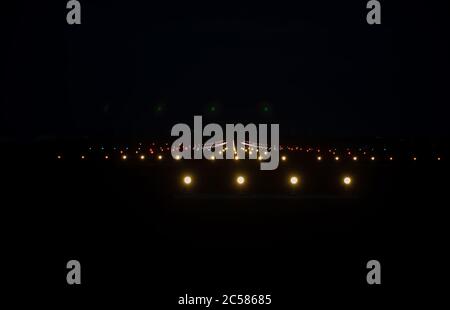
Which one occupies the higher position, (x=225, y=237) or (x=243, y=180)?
(x=243, y=180)

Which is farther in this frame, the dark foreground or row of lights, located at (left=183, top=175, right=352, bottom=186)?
row of lights, located at (left=183, top=175, right=352, bottom=186)

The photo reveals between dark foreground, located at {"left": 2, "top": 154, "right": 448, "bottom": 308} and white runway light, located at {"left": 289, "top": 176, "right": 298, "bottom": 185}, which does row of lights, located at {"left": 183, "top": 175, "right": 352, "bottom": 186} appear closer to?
white runway light, located at {"left": 289, "top": 176, "right": 298, "bottom": 185}

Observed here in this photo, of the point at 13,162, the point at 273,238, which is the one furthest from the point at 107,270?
the point at 13,162

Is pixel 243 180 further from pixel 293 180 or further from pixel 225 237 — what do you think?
pixel 225 237

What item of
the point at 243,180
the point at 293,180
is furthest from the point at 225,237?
the point at 293,180

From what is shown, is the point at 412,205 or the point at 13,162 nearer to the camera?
the point at 412,205

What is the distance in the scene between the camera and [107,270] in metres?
10.6

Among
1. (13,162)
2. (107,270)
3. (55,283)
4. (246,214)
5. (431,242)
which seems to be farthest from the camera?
(13,162)

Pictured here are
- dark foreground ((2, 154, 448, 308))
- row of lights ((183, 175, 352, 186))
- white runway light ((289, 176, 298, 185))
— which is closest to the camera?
dark foreground ((2, 154, 448, 308))

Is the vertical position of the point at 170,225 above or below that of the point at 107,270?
above

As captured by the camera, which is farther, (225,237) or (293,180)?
(293,180)

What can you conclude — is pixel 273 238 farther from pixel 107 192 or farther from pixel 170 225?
pixel 107 192

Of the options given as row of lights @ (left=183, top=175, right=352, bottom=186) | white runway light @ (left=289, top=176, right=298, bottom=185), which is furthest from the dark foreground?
white runway light @ (left=289, top=176, right=298, bottom=185)

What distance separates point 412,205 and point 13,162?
25.9m
